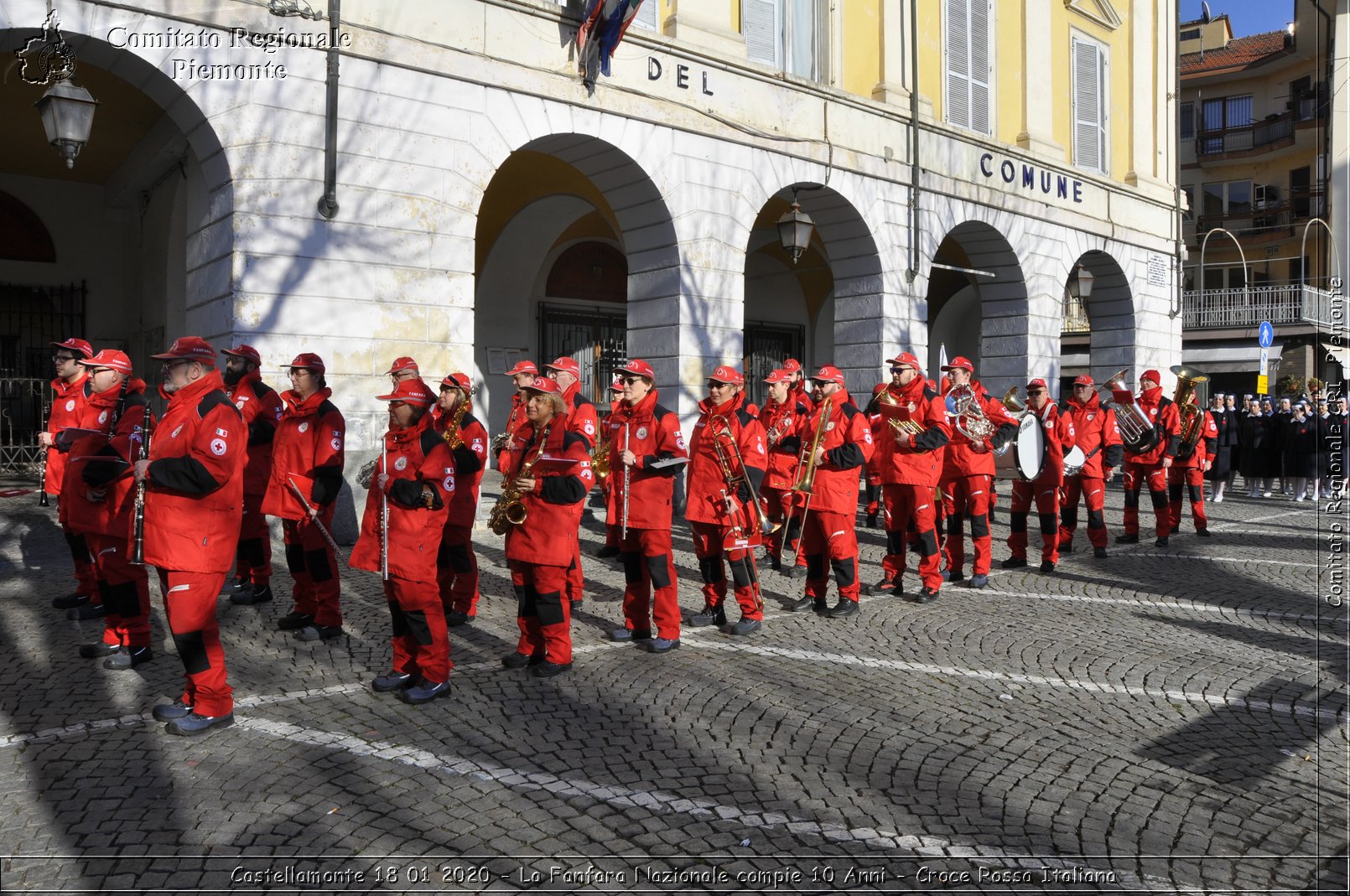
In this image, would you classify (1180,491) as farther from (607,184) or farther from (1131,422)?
(607,184)

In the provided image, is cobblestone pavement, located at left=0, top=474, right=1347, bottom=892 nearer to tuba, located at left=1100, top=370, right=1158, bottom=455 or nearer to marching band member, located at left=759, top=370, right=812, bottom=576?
marching band member, located at left=759, top=370, right=812, bottom=576

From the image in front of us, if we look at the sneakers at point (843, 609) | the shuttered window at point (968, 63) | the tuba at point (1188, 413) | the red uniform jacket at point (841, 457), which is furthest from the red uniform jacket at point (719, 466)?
the shuttered window at point (968, 63)

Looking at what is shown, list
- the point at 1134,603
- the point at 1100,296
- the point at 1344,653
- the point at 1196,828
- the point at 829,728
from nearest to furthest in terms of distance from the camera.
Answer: the point at 1196,828, the point at 829,728, the point at 1344,653, the point at 1134,603, the point at 1100,296

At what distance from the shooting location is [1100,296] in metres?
21.7

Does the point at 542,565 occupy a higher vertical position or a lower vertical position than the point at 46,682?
higher

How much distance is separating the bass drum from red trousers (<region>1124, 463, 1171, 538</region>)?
2680mm

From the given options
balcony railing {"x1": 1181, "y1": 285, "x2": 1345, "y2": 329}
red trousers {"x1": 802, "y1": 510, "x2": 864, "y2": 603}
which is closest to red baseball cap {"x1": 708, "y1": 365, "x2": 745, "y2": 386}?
red trousers {"x1": 802, "y1": 510, "x2": 864, "y2": 603}

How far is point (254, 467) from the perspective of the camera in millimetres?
7590

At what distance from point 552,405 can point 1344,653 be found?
547 cm

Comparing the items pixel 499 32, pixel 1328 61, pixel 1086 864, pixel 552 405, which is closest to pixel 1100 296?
pixel 499 32

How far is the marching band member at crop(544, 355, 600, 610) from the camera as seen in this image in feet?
20.1

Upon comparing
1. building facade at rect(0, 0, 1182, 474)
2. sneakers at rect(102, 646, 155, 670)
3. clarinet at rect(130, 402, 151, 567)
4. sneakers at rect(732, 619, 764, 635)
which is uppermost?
building facade at rect(0, 0, 1182, 474)

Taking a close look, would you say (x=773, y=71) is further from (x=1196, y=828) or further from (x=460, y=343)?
(x=1196, y=828)

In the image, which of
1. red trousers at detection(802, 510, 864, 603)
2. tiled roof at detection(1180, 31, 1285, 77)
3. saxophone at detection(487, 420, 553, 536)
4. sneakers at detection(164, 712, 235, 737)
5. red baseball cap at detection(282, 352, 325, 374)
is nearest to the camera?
sneakers at detection(164, 712, 235, 737)
